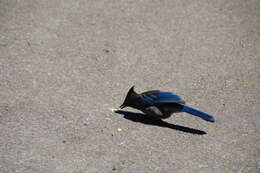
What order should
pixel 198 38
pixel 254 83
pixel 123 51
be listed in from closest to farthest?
pixel 254 83 → pixel 123 51 → pixel 198 38

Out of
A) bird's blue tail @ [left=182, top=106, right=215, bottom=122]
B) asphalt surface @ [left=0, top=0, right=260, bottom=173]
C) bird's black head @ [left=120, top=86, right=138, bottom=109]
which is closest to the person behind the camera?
asphalt surface @ [left=0, top=0, right=260, bottom=173]

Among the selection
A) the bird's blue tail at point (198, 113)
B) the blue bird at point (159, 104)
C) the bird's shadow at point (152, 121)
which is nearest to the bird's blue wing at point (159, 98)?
the blue bird at point (159, 104)

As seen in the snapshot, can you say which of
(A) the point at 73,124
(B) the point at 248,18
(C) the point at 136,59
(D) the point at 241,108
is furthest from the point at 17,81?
(B) the point at 248,18

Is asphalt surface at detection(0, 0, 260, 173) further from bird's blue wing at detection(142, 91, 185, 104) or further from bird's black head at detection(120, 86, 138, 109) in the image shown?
bird's blue wing at detection(142, 91, 185, 104)

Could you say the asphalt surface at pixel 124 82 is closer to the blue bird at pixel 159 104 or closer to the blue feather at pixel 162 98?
the blue bird at pixel 159 104

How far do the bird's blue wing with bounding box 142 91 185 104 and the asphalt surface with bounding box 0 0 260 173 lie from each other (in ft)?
1.05

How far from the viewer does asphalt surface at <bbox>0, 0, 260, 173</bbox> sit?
592 centimetres

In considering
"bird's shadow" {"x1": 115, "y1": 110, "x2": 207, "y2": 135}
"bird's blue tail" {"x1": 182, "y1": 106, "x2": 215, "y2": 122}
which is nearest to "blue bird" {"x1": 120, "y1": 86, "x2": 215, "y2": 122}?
"bird's blue tail" {"x1": 182, "y1": 106, "x2": 215, "y2": 122}

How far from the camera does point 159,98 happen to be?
6.48 meters

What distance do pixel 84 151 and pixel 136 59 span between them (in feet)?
8.22

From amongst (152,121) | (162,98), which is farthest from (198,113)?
(152,121)

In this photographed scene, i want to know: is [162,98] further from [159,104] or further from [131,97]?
[131,97]

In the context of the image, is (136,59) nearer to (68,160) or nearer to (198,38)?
(198,38)

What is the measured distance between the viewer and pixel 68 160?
578 cm
